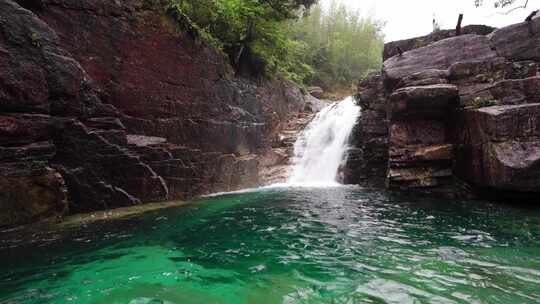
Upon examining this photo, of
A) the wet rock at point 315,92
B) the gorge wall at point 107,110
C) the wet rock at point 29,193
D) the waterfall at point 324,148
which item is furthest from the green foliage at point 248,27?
the wet rock at point 29,193

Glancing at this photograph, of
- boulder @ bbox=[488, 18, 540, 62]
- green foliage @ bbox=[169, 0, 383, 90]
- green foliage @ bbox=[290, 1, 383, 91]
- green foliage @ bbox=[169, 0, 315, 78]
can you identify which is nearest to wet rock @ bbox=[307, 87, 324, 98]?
green foliage @ bbox=[169, 0, 383, 90]

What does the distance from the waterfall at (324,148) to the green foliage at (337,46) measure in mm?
13101

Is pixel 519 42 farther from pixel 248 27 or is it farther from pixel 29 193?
pixel 29 193

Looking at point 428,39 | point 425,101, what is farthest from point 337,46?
point 425,101

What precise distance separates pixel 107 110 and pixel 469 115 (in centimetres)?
990

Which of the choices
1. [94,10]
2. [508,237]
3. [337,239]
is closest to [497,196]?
[508,237]

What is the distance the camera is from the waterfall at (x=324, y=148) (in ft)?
44.5

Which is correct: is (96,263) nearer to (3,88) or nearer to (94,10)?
(3,88)

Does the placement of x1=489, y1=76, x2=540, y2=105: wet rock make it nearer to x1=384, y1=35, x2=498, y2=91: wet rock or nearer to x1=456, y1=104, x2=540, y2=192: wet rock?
x1=456, y1=104, x2=540, y2=192: wet rock

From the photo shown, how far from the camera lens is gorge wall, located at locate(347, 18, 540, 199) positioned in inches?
294

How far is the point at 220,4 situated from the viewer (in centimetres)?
1094

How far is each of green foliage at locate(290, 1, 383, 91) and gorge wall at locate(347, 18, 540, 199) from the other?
17.7 meters

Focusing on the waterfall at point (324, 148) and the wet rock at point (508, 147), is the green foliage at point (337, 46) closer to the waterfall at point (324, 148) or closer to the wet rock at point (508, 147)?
the waterfall at point (324, 148)

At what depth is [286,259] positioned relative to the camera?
427 centimetres
